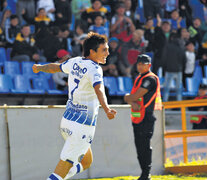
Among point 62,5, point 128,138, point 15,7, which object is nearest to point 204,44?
point 62,5

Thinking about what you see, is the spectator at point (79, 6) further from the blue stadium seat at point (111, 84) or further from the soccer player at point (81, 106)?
the soccer player at point (81, 106)

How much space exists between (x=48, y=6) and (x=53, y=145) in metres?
8.02

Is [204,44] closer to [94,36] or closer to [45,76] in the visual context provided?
[45,76]

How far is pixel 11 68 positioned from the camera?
43.0 ft

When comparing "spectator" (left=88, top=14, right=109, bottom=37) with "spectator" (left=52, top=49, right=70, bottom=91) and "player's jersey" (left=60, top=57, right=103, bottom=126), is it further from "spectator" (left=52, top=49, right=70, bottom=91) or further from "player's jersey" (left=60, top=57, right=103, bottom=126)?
"player's jersey" (left=60, top=57, right=103, bottom=126)

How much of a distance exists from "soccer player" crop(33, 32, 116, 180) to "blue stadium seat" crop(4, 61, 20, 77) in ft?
26.6

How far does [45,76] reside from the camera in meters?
13.5

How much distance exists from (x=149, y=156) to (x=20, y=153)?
5.84 ft

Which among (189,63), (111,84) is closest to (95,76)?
(111,84)

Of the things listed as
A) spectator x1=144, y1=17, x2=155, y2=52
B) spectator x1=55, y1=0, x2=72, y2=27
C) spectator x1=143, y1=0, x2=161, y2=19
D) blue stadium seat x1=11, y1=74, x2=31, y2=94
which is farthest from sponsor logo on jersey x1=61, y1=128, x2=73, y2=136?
spectator x1=143, y1=0, x2=161, y2=19

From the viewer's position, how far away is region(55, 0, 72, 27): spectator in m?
14.7

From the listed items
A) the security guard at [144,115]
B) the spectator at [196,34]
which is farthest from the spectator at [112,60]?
the security guard at [144,115]

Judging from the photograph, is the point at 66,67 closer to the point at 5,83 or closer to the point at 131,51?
the point at 5,83

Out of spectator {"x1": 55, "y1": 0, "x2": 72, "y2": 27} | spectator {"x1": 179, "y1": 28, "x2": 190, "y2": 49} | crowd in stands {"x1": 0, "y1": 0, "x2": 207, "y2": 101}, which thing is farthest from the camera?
spectator {"x1": 179, "y1": 28, "x2": 190, "y2": 49}
